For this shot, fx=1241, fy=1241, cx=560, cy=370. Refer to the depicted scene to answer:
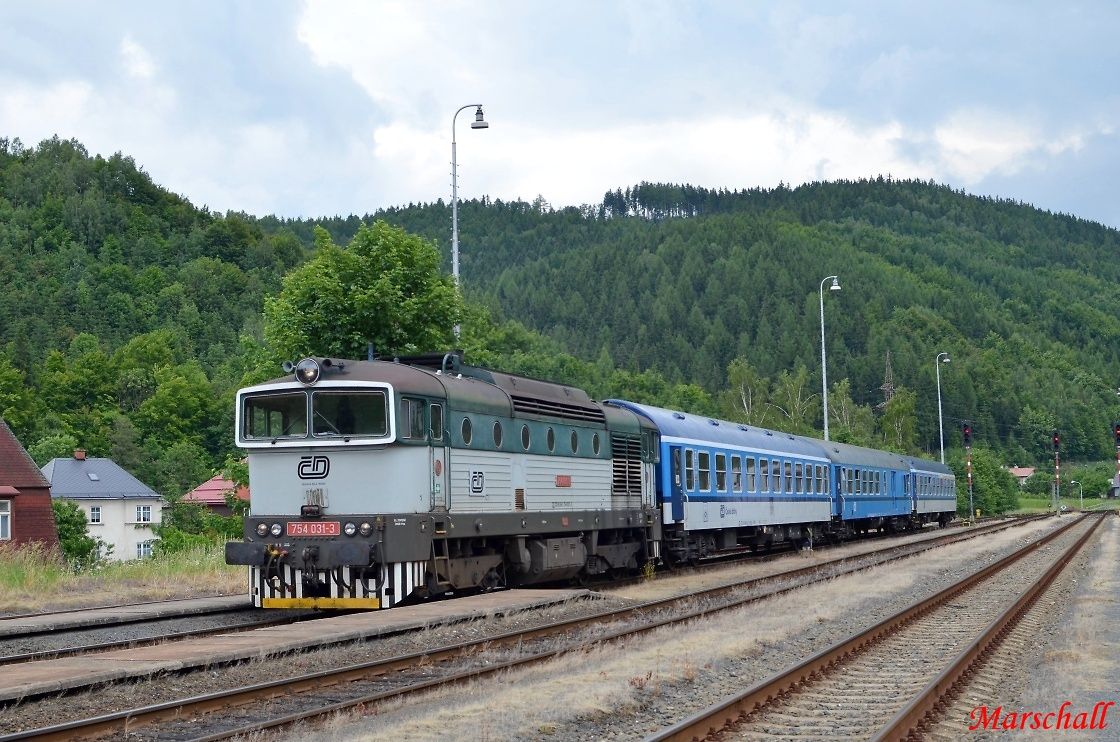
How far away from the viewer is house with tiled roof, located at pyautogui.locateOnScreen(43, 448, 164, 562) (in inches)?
3674

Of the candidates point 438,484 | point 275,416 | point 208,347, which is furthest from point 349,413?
point 208,347

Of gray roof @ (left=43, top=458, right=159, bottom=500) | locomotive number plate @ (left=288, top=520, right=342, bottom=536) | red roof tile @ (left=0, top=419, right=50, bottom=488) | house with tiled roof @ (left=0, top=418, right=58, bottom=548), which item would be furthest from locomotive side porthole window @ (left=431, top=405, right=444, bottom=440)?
gray roof @ (left=43, top=458, right=159, bottom=500)

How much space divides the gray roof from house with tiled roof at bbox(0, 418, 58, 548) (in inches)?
990

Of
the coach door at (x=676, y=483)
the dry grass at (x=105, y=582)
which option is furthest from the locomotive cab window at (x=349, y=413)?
the coach door at (x=676, y=483)

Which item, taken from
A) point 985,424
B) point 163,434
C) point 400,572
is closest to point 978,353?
point 985,424

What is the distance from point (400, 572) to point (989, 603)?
1029 cm

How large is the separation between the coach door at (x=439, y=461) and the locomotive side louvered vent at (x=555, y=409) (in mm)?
2570

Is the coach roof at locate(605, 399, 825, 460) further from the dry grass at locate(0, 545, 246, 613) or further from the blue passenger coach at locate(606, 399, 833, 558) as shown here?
the dry grass at locate(0, 545, 246, 613)

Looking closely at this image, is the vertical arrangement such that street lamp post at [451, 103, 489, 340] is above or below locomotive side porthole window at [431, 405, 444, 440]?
above

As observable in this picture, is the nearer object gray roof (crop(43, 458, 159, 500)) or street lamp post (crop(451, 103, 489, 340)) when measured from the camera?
street lamp post (crop(451, 103, 489, 340))

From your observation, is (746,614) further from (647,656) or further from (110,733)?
(110,733)

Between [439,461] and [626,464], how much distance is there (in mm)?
8231

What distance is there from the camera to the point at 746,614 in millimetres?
19656

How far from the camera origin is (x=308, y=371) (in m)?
18.5
